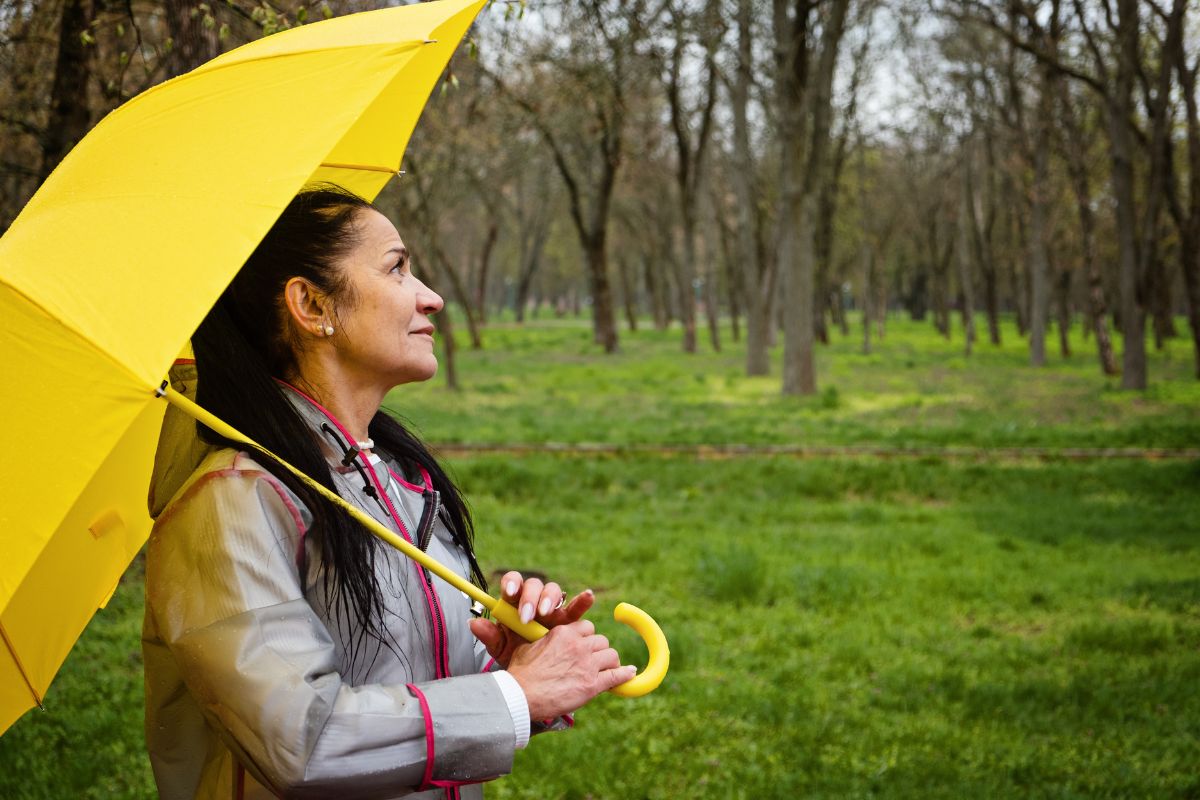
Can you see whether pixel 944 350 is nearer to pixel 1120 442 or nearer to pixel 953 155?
pixel 953 155

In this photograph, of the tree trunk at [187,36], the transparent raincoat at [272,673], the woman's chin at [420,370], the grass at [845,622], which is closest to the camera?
the transparent raincoat at [272,673]

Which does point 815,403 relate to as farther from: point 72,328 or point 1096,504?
point 72,328

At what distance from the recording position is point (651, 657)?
77.2 inches

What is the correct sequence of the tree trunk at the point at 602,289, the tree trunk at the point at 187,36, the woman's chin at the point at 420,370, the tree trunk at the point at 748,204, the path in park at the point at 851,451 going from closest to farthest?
the woman's chin at the point at 420,370, the tree trunk at the point at 187,36, the path in park at the point at 851,451, the tree trunk at the point at 748,204, the tree trunk at the point at 602,289

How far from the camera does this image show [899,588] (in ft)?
25.3

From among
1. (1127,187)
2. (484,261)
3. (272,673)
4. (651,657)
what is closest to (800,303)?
(1127,187)

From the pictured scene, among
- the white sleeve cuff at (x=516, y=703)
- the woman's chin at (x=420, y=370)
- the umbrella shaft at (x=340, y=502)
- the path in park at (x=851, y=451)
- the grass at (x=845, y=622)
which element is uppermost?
the woman's chin at (x=420, y=370)

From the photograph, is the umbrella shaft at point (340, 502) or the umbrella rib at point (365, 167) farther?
the umbrella rib at point (365, 167)

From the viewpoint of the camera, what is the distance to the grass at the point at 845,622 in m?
4.91

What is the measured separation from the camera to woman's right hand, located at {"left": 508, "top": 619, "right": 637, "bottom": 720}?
73.7 inches

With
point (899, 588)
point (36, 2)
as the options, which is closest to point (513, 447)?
point (899, 588)

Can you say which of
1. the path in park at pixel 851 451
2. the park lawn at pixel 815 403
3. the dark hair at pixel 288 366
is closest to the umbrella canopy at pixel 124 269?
the dark hair at pixel 288 366

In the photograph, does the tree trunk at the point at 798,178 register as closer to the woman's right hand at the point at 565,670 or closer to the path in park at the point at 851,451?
the path in park at the point at 851,451

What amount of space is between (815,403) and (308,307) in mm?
16547
